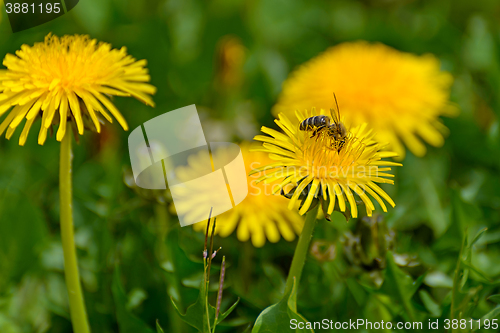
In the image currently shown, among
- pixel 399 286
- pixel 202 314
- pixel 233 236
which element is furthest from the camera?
pixel 233 236

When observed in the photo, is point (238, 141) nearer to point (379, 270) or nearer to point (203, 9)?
point (379, 270)

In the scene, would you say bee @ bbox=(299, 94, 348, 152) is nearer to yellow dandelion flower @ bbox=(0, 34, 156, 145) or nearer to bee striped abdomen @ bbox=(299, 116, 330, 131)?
bee striped abdomen @ bbox=(299, 116, 330, 131)

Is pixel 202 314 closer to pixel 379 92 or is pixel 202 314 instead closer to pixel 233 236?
pixel 233 236

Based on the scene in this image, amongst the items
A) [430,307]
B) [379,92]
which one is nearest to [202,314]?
[430,307]

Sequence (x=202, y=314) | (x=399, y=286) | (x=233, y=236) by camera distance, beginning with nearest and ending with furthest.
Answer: (x=202, y=314), (x=399, y=286), (x=233, y=236)

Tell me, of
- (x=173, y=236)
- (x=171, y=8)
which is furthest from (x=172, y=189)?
(x=171, y=8)
